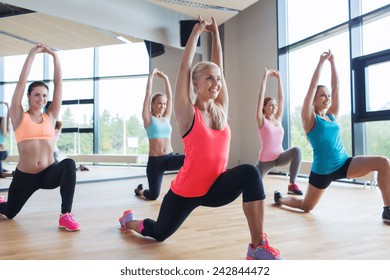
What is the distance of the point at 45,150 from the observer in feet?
8.17

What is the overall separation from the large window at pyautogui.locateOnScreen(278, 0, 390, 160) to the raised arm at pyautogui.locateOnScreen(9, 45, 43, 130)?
159 inches

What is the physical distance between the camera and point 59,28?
15.6ft

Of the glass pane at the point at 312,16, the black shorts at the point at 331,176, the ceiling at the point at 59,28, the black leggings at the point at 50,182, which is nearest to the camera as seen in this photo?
the black leggings at the point at 50,182

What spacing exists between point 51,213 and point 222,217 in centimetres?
143

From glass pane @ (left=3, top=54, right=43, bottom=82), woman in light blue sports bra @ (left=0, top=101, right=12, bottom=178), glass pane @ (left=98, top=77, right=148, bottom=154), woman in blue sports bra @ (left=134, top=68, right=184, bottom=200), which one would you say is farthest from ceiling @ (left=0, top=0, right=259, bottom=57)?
woman in blue sports bra @ (left=134, top=68, right=184, bottom=200)

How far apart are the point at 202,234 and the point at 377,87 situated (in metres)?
3.61

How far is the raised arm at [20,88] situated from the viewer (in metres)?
2.31

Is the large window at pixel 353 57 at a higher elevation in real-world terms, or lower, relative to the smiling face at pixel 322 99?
higher

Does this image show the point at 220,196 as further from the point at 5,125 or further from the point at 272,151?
the point at 5,125

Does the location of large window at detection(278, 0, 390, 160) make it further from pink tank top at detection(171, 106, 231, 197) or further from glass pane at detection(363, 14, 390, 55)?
pink tank top at detection(171, 106, 231, 197)

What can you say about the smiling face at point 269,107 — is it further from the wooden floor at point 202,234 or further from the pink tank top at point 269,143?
the wooden floor at point 202,234

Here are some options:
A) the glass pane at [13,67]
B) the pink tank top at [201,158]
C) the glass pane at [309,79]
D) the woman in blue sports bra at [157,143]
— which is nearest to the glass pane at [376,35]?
the glass pane at [309,79]

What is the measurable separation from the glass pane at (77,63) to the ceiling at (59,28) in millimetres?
86

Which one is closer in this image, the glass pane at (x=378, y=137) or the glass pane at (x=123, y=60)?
the glass pane at (x=378, y=137)
